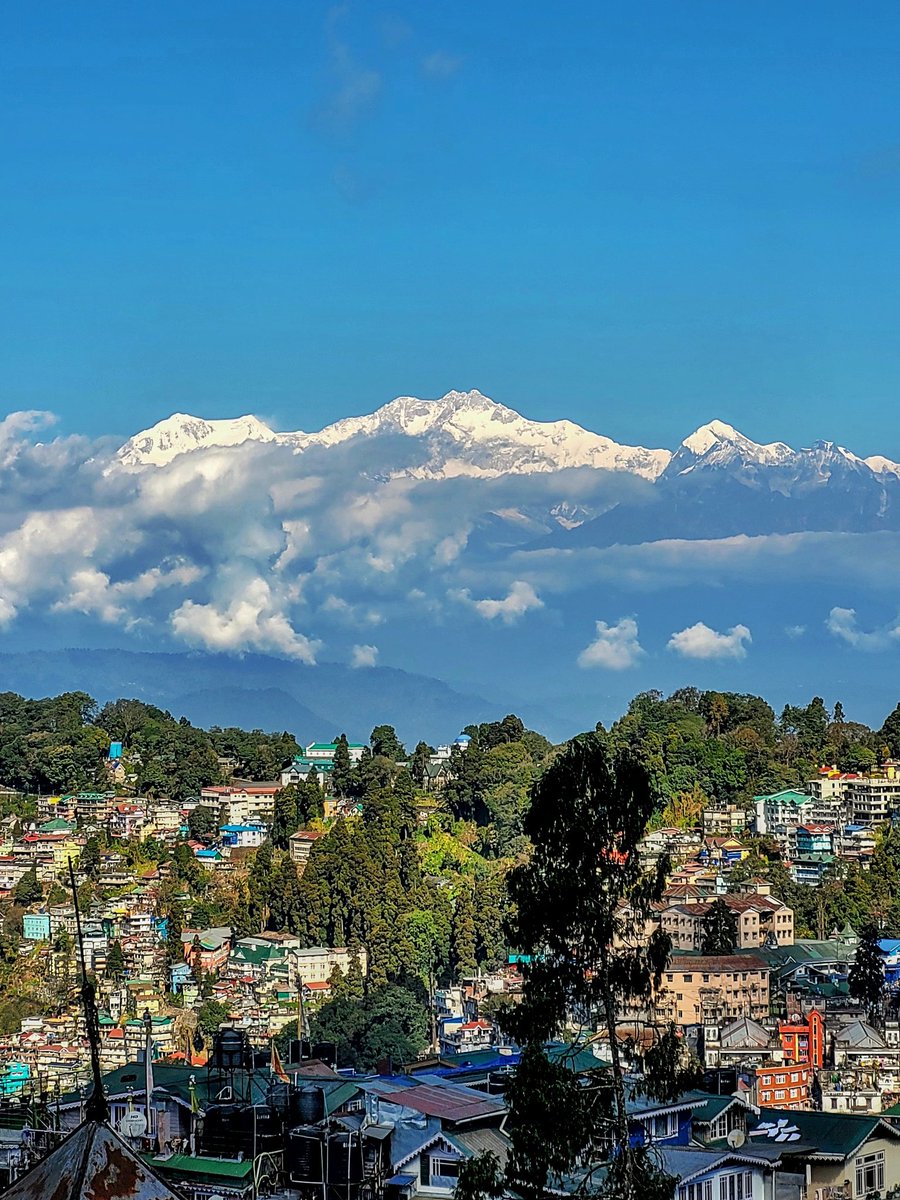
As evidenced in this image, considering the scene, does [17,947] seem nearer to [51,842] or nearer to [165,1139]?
[51,842]

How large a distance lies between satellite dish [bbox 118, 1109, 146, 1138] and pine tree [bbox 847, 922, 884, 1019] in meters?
22.9

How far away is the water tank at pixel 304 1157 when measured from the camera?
45.2 ft

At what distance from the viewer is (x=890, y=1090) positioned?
1154 inches

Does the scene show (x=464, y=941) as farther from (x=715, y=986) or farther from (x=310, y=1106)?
(x=310, y=1106)

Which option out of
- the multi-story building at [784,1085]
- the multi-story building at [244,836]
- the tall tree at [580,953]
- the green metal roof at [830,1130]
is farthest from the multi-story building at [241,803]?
the tall tree at [580,953]

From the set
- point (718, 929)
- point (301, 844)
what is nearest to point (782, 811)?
point (301, 844)

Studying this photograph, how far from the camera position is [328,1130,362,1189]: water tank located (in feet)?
45.2

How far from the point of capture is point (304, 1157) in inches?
543

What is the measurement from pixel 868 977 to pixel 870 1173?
21327mm

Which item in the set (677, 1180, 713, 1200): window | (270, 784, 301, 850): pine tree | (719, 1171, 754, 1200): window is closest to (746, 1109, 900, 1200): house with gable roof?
(719, 1171, 754, 1200): window

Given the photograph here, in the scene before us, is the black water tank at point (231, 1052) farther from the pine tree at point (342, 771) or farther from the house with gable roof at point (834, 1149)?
the pine tree at point (342, 771)

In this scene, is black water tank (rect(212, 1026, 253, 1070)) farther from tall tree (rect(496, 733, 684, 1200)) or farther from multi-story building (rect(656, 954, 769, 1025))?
multi-story building (rect(656, 954, 769, 1025))

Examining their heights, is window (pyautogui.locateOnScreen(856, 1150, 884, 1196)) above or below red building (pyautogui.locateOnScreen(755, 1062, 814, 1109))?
above

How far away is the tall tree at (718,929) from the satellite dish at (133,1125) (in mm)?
26596
